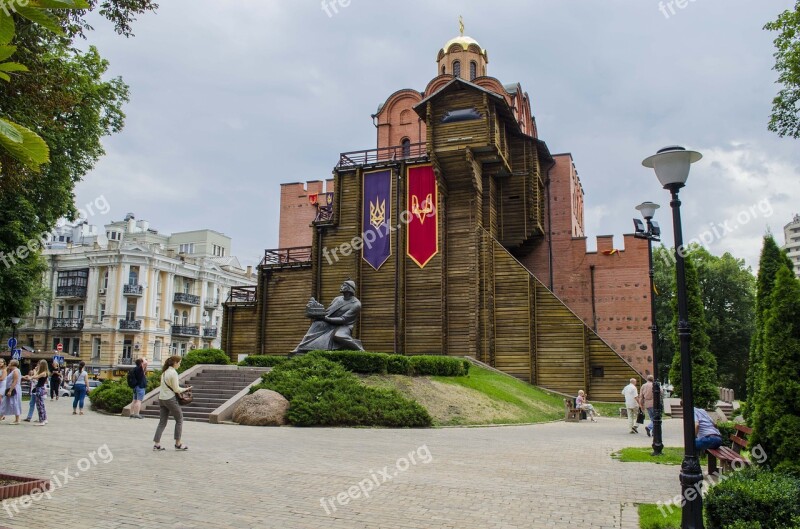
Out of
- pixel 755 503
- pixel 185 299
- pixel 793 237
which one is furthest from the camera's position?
pixel 793 237

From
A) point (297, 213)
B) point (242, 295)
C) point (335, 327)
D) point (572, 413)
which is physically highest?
point (297, 213)

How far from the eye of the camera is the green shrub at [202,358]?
22.6 meters

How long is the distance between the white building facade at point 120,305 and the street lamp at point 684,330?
46.2 metres

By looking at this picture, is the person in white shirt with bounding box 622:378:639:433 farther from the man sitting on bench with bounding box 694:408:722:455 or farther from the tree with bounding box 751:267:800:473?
the tree with bounding box 751:267:800:473

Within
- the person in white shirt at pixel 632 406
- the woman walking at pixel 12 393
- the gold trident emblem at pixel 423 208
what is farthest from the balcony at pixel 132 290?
the person in white shirt at pixel 632 406

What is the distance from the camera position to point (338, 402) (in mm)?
16812

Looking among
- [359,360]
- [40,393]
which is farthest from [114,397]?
[359,360]

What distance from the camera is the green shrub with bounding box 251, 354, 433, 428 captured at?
54.1 feet

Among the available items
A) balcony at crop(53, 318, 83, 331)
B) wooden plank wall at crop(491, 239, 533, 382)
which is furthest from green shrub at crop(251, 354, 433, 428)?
balcony at crop(53, 318, 83, 331)

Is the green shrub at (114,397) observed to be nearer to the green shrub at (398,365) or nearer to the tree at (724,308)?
the green shrub at (398,365)

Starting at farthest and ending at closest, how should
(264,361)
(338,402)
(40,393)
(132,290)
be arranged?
1. (132,290)
2. (264,361)
3. (338,402)
4. (40,393)

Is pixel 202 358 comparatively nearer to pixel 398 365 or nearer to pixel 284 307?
pixel 398 365

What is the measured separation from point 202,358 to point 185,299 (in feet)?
118

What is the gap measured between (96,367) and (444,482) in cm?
4921
